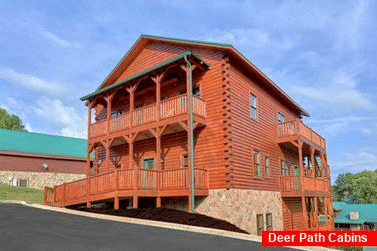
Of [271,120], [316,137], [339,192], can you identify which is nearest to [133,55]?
[271,120]

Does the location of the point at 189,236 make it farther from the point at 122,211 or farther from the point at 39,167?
the point at 39,167

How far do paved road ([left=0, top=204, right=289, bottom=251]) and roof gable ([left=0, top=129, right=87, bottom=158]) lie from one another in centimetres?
2323

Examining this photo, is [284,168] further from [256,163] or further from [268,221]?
[268,221]

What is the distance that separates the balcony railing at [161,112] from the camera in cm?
1634

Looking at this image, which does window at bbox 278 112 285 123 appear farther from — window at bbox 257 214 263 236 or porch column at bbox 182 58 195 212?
porch column at bbox 182 58 195 212

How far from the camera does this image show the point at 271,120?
22328 millimetres

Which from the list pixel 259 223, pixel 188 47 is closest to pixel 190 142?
pixel 259 223

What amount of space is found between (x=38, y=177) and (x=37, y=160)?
5.52ft

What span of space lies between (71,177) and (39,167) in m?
3.46

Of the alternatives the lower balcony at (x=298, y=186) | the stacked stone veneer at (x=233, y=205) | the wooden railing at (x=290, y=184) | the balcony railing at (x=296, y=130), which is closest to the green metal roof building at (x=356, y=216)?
the balcony railing at (x=296, y=130)

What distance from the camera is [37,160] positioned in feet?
108

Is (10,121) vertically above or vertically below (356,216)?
above

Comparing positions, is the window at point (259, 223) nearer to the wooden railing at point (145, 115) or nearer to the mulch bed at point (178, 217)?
the mulch bed at point (178, 217)

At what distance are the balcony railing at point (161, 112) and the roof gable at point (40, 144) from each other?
1640cm
